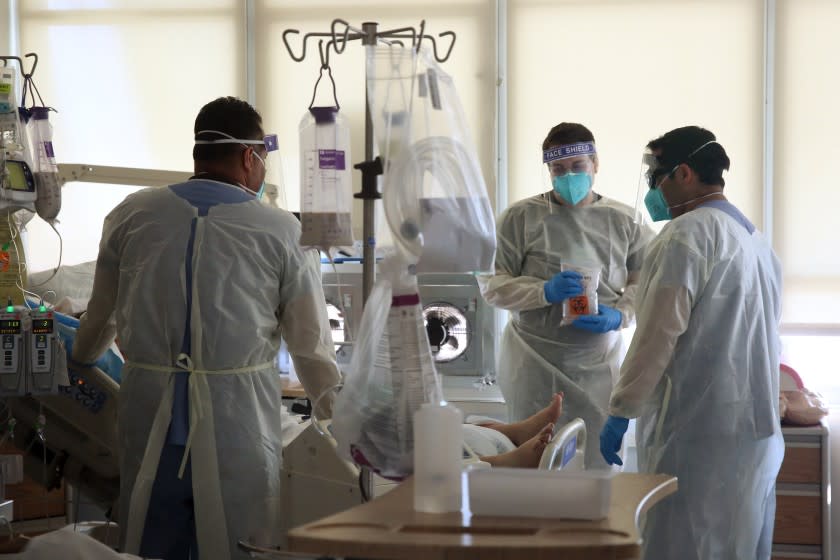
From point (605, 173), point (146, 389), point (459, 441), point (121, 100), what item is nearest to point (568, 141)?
point (605, 173)

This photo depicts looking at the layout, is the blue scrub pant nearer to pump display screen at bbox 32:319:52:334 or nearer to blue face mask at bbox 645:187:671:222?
pump display screen at bbox 32:319:52:334

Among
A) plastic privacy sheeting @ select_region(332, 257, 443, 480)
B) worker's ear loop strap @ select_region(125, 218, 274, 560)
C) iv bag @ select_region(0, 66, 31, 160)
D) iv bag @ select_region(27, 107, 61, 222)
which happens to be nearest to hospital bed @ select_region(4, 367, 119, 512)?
worker's ear loop strap @ select_region(125, 218, 274, 560)

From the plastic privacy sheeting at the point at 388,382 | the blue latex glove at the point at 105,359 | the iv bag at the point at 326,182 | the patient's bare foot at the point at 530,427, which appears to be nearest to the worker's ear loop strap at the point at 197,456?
the iv bag at the point at 326,182

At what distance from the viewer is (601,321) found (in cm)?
365

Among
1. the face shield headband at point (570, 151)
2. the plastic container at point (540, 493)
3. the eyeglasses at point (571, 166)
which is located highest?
the face shield headband at point (570, 151)

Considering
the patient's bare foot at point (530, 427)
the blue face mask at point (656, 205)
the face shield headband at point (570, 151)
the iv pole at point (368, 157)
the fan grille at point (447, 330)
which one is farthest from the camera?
the fan grille at point (447, 330)

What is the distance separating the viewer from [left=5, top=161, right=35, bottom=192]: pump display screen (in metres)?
3.05

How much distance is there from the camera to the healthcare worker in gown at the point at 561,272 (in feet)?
12.3

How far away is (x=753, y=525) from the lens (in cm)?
286

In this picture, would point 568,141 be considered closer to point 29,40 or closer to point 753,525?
point 753,525

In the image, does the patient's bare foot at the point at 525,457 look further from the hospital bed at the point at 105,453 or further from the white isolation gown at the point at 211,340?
the white isolation gown at the point at 211,340

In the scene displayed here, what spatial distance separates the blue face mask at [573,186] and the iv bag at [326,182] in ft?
4.90

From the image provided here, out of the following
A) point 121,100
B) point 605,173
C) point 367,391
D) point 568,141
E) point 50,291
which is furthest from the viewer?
point 121,100

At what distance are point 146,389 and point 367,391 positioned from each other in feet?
2.81
